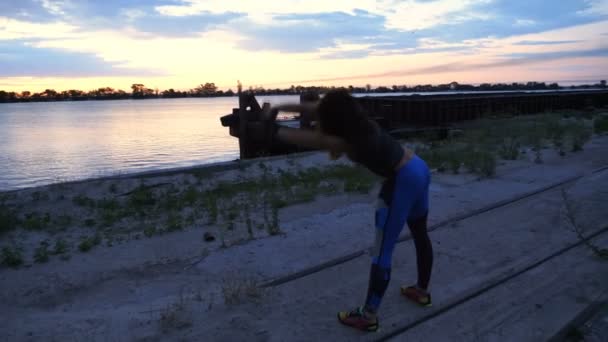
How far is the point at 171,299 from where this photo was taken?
14.6ft

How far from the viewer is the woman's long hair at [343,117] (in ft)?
9.92

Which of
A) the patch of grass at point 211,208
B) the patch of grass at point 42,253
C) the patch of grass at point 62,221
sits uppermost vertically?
the patch of grass at point 211,208

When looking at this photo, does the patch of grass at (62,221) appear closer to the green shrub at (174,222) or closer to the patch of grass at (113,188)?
the green shrub at (174,222)

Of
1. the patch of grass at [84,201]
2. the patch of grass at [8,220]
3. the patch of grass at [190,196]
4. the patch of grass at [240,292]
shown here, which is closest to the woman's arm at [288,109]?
the patch of grass at [240,292]

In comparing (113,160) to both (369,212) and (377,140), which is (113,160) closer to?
(369,212)

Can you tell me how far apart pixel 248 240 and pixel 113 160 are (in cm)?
2304

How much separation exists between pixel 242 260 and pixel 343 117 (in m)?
2.91

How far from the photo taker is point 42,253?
6043mm

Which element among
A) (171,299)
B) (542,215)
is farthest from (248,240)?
(542,215)

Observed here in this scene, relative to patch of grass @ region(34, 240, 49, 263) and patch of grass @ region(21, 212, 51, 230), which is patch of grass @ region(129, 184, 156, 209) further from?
patch of grass @ region(34, 240, 49, 263)

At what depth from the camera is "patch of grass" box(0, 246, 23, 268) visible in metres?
5.69

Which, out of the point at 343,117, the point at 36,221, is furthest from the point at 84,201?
the point at 343,117

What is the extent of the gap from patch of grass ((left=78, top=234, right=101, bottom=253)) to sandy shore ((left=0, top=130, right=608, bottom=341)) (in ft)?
0.15

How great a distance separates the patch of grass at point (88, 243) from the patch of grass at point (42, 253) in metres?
0.40
